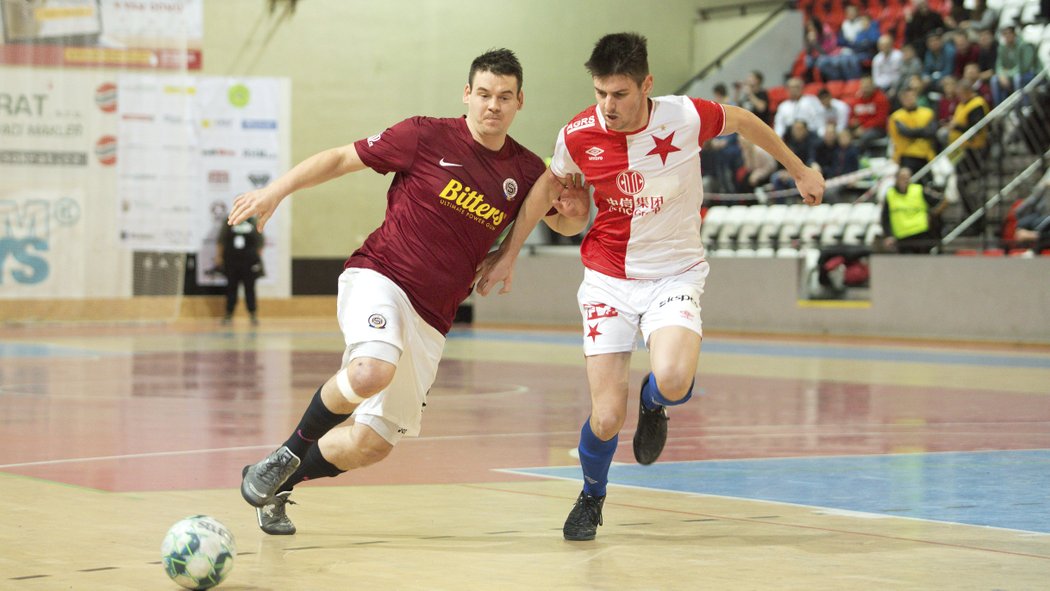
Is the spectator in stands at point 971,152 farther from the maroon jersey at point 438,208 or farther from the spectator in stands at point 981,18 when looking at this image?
the maroon jersey at point 438,208

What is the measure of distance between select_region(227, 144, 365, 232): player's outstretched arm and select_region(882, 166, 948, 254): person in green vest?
16.1 m

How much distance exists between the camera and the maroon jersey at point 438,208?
615 centimetres

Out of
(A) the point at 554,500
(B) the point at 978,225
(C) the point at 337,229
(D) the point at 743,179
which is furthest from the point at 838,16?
(A) the point at 554,500

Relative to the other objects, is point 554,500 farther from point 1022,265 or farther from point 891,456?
point 1022,265

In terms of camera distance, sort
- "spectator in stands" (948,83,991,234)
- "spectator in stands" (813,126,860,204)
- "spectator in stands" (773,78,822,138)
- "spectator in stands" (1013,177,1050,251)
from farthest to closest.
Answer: "spectator in stands" (773,78,822,138) < "spectator in stands" (813,126,860,204) < "spectator in stands" (948,83,991,234) < "spectator in stands" (1013,177,1050,251)

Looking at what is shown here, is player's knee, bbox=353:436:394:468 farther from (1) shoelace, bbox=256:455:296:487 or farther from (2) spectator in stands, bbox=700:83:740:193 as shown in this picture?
(2) spectator in stands, bbox=700:83:740:193

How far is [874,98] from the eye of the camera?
24.2 metres

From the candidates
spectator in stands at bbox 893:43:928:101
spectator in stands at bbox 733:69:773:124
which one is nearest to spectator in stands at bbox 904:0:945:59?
spectator in stands at bbox 893:43:928:101

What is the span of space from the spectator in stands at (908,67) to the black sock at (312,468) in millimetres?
18889

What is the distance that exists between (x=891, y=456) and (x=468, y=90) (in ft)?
12.1

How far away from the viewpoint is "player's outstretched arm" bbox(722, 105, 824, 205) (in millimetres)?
6450

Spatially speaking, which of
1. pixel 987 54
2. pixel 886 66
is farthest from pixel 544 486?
pixel 886 66

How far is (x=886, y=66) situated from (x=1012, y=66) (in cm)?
287

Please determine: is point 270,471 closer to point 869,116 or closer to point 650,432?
point 650,432
